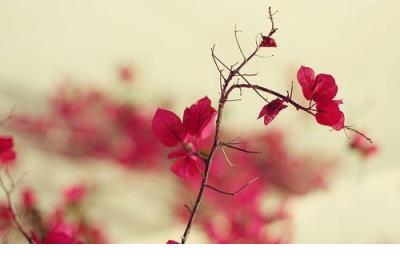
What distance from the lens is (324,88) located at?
0.64 metres

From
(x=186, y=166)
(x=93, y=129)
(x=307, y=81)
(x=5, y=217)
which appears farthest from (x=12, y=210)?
(x=307, y=81)

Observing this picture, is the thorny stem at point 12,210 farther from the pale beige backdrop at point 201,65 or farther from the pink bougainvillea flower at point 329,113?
the pink bougainvillea flower at point 329,113

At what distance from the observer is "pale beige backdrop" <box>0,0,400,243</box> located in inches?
32.6

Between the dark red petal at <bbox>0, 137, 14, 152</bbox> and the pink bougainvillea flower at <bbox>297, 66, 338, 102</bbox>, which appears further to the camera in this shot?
the dark red petal at <bbox>0, 137, 14, 152</bbox>

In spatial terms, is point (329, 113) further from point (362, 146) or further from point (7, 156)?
point (7, 156)

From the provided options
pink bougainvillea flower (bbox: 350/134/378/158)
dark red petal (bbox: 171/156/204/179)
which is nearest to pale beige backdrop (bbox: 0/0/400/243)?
pink bougainvillea flower (bbox: 350/134/378/158)

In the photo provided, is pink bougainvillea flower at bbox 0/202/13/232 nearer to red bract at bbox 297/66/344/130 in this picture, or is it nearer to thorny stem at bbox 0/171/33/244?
thorny stem at bbox 0/171/33/244

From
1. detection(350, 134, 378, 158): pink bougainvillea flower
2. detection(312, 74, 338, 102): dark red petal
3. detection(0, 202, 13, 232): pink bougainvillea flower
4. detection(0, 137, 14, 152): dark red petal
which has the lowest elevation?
detection(0, 202, 13, 232): pink bougainvillea flower

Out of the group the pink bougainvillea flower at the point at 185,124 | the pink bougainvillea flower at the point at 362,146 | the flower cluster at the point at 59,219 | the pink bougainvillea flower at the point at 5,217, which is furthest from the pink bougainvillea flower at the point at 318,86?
the pink bougainvillea flower at the point at 5,217

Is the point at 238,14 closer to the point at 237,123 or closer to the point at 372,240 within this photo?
the point at 237,123

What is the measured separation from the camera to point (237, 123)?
872mm

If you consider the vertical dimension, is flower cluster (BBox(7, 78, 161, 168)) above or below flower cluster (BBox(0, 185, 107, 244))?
above

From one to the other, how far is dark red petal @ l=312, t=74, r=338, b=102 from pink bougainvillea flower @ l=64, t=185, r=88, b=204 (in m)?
0.42

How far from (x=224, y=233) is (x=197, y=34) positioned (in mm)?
333
